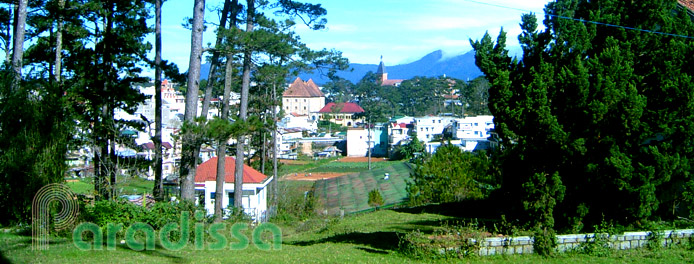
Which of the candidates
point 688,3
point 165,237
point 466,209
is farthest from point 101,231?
point 688,3

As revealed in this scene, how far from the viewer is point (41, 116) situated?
37.3 ft

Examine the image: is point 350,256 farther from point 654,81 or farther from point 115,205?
point 654,81

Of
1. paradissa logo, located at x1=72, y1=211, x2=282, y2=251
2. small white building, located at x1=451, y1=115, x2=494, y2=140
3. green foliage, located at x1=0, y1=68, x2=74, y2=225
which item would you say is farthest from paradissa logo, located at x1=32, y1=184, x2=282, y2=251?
small white building, located at x1=451, y1=115, x2=494, y2=140

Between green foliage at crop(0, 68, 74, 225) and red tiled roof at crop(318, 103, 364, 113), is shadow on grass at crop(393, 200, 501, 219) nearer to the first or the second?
green foliage at crop(0, 68, 74, 225)

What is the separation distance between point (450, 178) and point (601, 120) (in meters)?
13.5

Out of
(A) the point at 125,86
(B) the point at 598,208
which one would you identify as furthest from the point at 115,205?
(B) the point at 598,208

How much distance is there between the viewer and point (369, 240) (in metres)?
11.9

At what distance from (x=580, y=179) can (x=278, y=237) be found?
688 centimetres

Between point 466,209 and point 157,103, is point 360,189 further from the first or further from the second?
point 157,103

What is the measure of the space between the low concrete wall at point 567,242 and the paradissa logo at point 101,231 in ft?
13.1

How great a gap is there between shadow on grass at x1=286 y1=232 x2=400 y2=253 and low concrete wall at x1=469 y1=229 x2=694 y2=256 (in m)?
1.75

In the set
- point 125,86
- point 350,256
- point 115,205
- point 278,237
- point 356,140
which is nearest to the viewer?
point 350,256

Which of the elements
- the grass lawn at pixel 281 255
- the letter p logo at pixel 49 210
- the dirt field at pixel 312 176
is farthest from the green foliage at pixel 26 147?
the dirt field at pixel 312 176

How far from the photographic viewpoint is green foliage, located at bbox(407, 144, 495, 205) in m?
22.6
